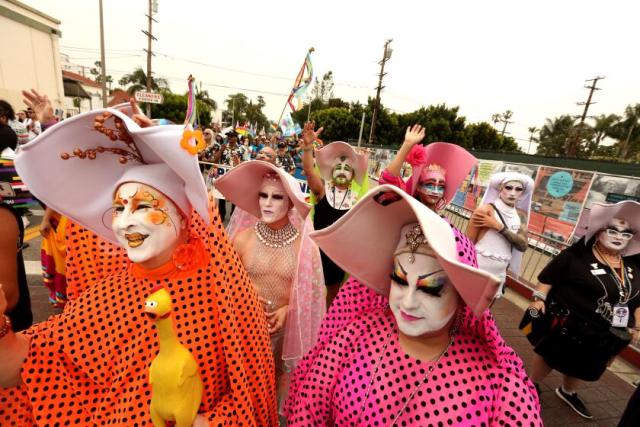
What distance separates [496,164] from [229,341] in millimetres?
8914

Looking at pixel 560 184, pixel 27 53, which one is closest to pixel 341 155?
pixel 560 184

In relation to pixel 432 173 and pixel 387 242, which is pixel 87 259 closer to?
pixel 387 242

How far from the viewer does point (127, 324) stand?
4.56ft

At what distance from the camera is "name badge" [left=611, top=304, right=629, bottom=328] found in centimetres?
247

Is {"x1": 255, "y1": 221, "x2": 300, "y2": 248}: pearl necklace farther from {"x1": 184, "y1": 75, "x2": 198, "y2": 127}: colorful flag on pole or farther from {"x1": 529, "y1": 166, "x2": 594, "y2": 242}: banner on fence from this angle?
{"x1": 529, "y1": 166, "x2": 594, "y2": 242}: banner on fence

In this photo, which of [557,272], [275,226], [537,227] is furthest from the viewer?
[537,227]

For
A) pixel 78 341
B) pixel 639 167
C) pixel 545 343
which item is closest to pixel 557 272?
pixel 545 343

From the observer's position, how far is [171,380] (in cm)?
105

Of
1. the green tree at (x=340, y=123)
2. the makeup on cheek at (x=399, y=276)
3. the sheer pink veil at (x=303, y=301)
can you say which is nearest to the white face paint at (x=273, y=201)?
the sheer pink veil at (x=303, y=301)

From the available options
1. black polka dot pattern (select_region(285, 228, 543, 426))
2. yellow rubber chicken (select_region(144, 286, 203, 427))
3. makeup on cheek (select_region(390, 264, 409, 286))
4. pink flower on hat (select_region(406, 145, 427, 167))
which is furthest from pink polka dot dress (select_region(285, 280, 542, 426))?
pink flower on hat (select_region(406, 145, 427, 167))

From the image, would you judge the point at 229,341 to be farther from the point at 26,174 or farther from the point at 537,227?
the point at 537,227

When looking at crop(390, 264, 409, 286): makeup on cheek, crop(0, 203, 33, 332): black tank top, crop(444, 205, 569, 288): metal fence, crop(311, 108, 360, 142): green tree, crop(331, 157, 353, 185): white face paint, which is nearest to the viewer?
crop(390, 264, 409, 286): makeup on cheek

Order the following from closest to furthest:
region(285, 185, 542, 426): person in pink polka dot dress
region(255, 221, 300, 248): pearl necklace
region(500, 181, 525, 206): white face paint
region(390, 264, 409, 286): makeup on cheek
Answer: region(285, 185, 542, 426): person in pink polka dot dress < region(390, 264, 409, 286): makeup on cheek < region(255, 221, 300, 248): pearl necklace < region(500, 181, 525, 206): white face paint

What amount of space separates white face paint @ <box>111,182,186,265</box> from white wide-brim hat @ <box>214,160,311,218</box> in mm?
929
